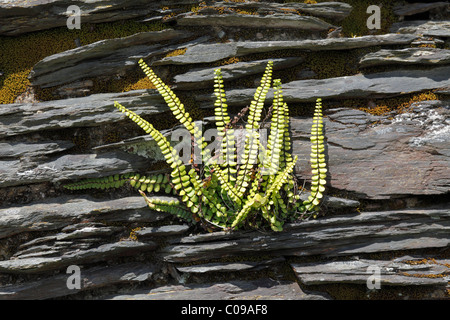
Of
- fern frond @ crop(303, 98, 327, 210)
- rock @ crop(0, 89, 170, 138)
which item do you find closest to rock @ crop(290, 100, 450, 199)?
fern frond @ crop(303, 98, 327, 210)

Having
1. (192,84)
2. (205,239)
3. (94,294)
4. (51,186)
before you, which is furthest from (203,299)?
(192,84)

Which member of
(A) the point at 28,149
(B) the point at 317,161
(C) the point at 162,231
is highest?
(A) the point at 28,149

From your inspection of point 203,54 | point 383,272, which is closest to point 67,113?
point 203,54

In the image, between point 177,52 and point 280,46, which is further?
point 177,52

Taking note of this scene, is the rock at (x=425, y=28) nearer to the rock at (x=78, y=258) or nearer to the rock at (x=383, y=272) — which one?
the rock at (x=383, y=272)

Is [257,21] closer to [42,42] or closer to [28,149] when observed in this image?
[42,42]

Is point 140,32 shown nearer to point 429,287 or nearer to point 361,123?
point 361,123

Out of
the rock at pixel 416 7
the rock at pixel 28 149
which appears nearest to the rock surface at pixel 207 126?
the rock at pixel 28 149
